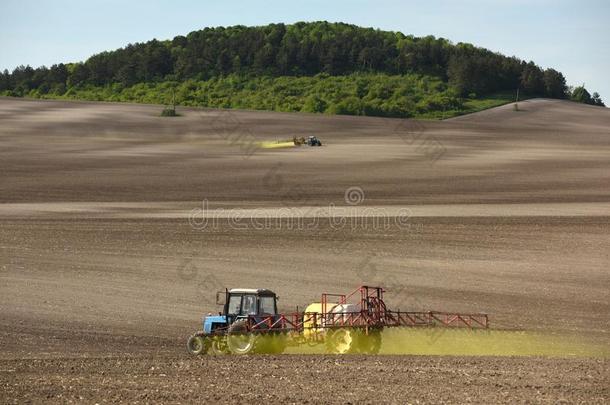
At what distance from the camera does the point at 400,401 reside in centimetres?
1552

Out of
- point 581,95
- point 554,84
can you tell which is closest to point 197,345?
point 554,84

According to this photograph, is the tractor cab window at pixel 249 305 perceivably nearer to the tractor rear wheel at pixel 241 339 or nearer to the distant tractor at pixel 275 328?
the distant tractor at pixel 275 328

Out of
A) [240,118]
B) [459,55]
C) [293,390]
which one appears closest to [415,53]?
[459,55]

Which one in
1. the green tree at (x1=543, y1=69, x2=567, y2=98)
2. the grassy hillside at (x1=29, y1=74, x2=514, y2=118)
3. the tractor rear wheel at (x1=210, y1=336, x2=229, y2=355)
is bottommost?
the tractor rear wheel at (x1=210, y1=336, x2=229, y2=355)

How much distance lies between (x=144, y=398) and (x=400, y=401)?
414cm

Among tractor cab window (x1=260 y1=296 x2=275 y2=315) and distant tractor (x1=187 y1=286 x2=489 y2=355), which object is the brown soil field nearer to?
distant tractor (x1=187 y1=286 x2=489 y2=355)

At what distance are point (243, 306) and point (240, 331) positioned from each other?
2.96 ft

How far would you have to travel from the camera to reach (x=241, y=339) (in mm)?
21531

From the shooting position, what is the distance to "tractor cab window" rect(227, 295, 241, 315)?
73.1 feet

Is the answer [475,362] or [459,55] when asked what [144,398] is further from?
[459,55]

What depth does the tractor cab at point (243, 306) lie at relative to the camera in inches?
871

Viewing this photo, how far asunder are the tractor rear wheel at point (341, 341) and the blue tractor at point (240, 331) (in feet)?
3.49

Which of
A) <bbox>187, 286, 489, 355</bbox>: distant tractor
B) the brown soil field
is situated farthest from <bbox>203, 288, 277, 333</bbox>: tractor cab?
the brown soil field

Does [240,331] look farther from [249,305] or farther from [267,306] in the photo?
[267,306]
